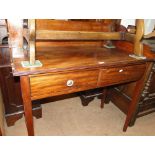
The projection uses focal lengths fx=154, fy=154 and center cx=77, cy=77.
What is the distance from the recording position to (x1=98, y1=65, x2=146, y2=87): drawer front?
3.43 feet

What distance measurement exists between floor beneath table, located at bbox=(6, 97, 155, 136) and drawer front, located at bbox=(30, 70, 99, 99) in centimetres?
73

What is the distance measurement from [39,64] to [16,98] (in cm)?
75

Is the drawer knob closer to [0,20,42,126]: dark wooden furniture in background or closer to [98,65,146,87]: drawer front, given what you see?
[98,65,146,87]: drawer front

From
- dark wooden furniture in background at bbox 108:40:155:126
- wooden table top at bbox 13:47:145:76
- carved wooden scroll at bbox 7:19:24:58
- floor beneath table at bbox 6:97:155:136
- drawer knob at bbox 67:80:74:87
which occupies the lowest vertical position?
floor beneath table at bbox 6:97:155:136

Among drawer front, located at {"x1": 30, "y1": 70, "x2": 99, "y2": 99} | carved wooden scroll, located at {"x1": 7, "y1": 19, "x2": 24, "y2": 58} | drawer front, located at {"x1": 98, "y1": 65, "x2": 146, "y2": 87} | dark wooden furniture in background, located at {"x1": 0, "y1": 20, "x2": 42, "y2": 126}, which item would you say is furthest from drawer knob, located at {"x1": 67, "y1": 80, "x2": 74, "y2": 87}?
dark wooden furniture in background, located at {"x1": 0, "y1": 20, "x2": 42, "y2": 126}

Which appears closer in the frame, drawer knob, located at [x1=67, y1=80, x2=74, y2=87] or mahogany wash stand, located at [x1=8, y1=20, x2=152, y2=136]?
mahogany wash stand, located at [x1=8, y1=20, x2=152, y2=136]

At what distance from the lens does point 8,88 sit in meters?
1.36

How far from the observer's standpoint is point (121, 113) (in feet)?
6.24

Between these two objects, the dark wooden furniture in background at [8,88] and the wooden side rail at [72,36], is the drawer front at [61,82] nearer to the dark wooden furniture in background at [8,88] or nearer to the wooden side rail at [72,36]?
the wooden side rail at [72,36]

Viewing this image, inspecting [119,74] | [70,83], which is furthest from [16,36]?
[119,74]

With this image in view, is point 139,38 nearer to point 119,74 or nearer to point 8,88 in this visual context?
point 119,74

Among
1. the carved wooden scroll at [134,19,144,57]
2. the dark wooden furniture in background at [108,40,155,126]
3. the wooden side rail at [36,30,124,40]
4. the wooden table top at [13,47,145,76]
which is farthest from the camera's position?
the dark wooden furniture in background at [108,40,155,126]

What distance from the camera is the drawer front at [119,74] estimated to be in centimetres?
104
